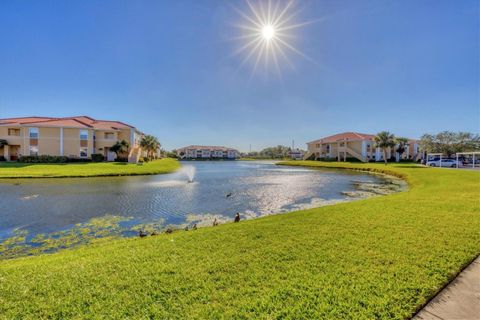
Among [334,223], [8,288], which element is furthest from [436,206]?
[8,288]

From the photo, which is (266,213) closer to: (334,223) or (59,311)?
(334,223)

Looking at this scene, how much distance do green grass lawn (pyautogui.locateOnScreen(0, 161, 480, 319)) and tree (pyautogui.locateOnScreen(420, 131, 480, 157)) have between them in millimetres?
67372

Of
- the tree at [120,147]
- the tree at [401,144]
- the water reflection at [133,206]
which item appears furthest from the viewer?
the tree at [401,144]

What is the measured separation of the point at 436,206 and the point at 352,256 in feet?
23.8

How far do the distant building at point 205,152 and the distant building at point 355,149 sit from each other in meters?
59.8

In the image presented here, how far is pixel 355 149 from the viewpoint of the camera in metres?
65.8

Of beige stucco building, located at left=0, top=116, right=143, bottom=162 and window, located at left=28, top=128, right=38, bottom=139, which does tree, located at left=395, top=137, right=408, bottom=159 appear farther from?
window, located at left=28, top=128, right=38, bottom=139

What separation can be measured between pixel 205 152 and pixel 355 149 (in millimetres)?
79398

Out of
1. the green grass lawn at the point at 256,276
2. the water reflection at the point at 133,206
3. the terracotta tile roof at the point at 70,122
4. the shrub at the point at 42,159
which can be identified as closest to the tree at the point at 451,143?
the water reflection at the point at 133,206

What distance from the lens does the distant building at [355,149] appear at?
63531 mm

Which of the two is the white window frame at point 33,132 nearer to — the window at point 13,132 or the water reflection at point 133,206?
the window at point 13,132

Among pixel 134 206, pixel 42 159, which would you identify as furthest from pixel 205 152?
pixel 134 206

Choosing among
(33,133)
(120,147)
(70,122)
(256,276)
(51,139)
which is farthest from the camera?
(70,122)

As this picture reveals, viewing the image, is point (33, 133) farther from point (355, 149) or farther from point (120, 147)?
point (355, 149)
